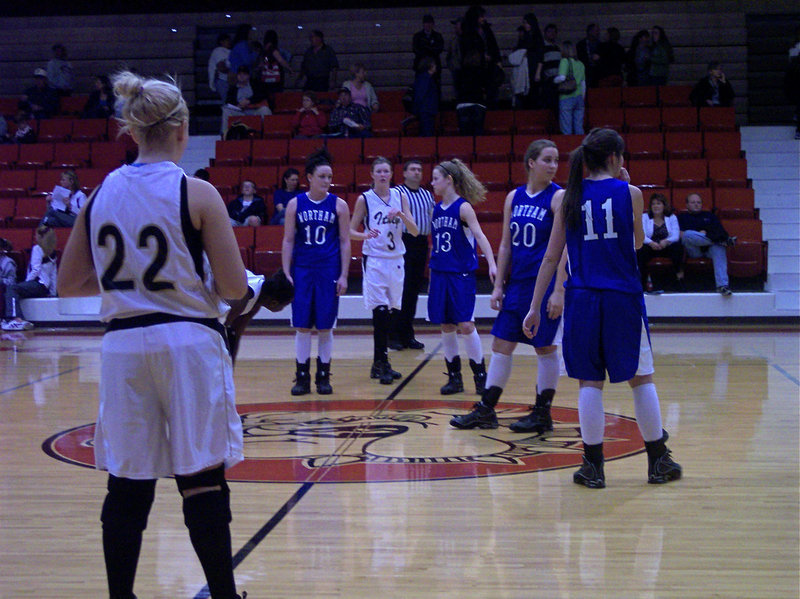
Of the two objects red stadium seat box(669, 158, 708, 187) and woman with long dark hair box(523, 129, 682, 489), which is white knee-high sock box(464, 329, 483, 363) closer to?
woman with long dark hair box(523, 129, 682, 489)

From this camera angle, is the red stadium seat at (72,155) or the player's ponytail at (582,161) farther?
the red stadium seat at (72,155)

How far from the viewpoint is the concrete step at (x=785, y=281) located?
39.1 ft

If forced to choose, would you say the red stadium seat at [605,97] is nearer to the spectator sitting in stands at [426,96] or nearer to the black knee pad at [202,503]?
the spectator sitting in stands at [426,96]

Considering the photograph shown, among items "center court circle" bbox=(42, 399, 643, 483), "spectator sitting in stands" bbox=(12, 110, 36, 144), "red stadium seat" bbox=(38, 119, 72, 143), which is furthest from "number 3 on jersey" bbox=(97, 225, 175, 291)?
"spectator sitting in stands" bbox=(12, 110, 36, 144)

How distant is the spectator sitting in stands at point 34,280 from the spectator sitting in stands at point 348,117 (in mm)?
4373

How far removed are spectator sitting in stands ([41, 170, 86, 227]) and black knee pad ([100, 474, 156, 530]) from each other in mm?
10865

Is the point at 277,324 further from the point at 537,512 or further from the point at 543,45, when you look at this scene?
the point at 537,512

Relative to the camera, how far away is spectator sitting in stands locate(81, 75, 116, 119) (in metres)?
15.5

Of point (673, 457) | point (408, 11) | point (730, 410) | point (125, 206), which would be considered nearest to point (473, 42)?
point (408, 11)

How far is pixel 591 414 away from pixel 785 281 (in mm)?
9049

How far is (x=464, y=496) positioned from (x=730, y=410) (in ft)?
9.22

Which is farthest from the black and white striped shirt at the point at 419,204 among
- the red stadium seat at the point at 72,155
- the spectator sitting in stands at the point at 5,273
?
the red stadium seat at the point at 72,155

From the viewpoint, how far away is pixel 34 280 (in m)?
12.0

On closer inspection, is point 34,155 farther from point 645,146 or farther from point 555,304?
point 555,304
